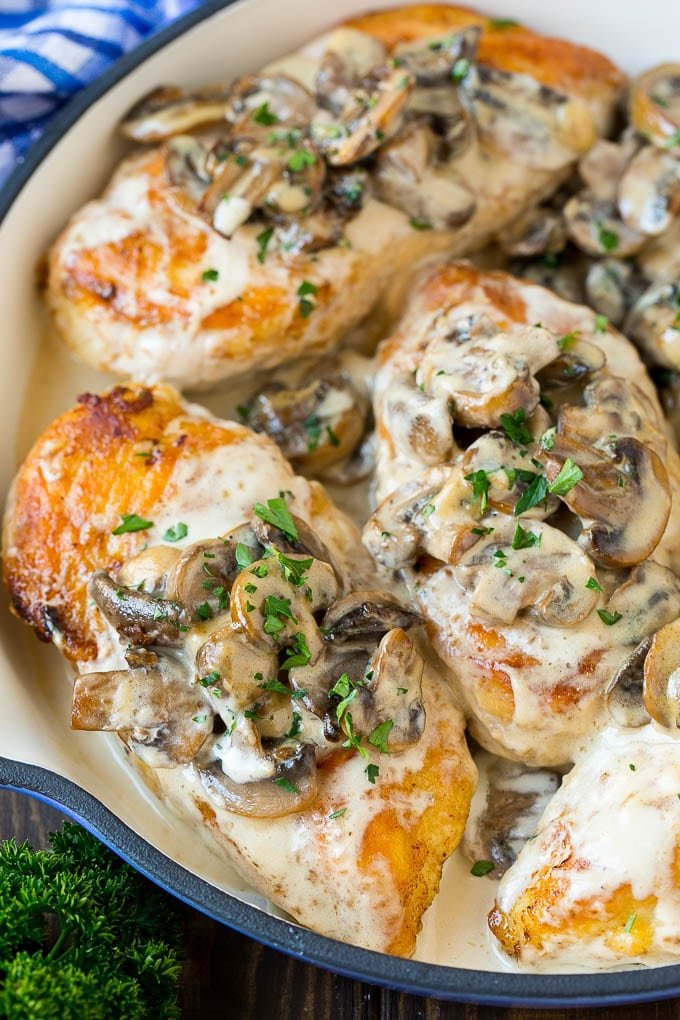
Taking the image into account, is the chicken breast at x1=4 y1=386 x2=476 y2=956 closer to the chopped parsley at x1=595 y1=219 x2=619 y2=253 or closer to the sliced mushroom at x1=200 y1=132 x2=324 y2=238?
the sliced mushroom at x1=200 y1=132 x2=324 y2=238

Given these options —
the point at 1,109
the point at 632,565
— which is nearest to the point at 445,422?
the point at 632,565

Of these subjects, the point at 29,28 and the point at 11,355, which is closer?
the point at 11,355

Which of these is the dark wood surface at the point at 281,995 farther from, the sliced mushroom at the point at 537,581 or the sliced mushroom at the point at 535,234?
the sliced mushroom at the point at 535,234

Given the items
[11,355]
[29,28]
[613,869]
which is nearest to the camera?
[613,869]

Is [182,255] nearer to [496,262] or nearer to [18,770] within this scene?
[496,262]

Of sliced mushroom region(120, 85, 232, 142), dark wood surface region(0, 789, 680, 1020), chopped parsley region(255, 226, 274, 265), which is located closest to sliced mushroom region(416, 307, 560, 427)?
chopped parsley region(255, 226, 274, 265)

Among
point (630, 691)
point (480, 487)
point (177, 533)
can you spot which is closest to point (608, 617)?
point (630, 691)
